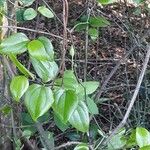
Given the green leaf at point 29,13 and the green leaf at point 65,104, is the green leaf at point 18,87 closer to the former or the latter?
the green leaf at point 65,104

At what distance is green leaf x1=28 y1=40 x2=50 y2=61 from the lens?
2.92 feet

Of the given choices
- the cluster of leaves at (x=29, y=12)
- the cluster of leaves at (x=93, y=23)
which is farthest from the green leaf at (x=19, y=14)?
the cluster of leaves at (x=93, y=23)

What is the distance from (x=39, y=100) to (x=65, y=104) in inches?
2.2

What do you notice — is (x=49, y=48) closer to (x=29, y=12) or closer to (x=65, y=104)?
(x=65, y=104)

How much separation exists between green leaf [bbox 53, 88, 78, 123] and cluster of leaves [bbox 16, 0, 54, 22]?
1.89 feet

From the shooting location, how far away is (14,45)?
91 centimetres

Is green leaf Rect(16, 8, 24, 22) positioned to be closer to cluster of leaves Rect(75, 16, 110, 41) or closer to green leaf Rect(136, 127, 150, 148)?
cluster of leaves Rect(75, 16, 110, 41)

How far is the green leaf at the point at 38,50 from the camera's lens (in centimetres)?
89

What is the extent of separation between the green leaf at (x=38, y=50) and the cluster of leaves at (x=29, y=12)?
21.8 inches

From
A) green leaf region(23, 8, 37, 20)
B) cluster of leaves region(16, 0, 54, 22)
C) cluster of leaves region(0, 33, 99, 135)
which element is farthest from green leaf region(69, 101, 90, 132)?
green leaf region(23, 8, 37, 20)

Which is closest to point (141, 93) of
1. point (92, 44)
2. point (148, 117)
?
point (148, 117)

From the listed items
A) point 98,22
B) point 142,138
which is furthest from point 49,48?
point 98,22

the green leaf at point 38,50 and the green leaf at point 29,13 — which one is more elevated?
the green leaf at point 38,50

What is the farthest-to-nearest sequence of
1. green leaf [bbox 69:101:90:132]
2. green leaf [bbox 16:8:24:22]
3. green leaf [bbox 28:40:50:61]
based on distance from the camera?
1. green leaf [bbox 16:8:24:22]
2. green leaf [bbox 69:101:90:132]
3. green leaf [bbox 28:40:50:61]
